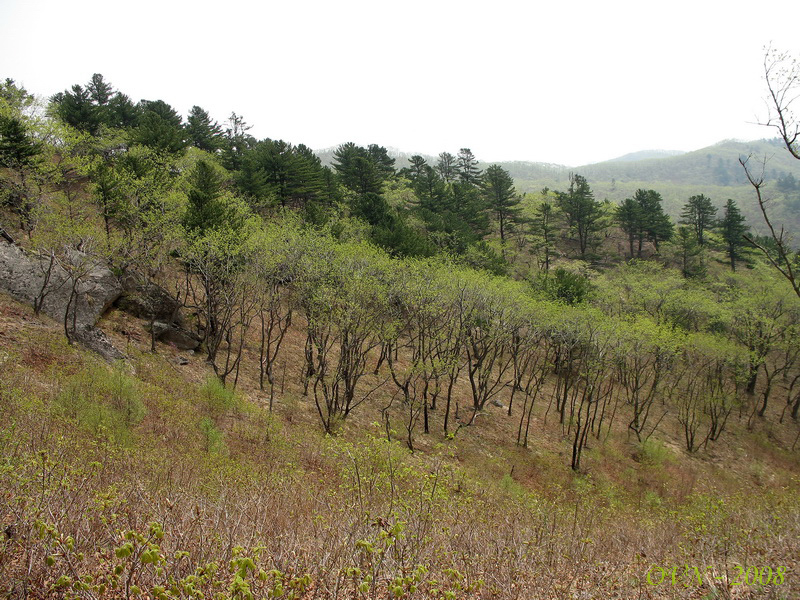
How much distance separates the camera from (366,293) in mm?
19375

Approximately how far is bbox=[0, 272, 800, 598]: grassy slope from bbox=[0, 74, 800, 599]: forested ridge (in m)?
0.08

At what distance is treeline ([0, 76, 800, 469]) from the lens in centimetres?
2044

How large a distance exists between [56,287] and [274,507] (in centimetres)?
1738

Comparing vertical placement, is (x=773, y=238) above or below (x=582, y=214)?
below

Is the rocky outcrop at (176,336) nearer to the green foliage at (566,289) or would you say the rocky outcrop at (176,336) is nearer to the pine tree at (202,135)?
the green foliage at (566,289)

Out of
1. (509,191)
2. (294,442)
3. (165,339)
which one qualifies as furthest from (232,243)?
(509,191)

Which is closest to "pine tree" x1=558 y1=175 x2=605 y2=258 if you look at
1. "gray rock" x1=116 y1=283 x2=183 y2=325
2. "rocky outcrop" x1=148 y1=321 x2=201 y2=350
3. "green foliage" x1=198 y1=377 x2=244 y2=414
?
"rocky outcrop" x1=148 y1=321 x2=201 y2=350

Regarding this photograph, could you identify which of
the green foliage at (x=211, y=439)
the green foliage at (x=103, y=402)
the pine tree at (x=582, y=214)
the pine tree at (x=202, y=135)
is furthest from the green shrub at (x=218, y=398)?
the pine tree at (x=582, y=214)

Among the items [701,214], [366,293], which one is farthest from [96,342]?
[701,214]

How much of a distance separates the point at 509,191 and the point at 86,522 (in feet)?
197

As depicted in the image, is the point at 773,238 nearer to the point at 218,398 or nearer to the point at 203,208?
the point at 218,398

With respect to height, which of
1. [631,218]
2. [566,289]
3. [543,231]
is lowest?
[566,289]

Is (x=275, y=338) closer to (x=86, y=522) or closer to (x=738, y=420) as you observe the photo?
(x=86, y=522)

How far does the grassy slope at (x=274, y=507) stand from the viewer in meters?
4.18
